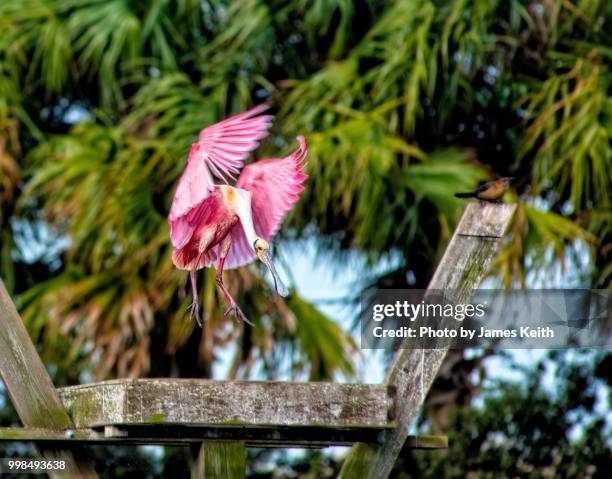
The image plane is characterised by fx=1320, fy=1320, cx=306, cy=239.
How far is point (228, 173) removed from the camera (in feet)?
13.1

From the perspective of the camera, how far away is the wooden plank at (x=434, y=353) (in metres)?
3.96

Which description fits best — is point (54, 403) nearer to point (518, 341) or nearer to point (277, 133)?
point (518, 341)

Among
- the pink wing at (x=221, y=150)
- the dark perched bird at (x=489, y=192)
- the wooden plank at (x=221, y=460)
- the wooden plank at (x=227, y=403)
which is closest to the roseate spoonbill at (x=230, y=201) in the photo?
the pink wing at (x=221, y=150)

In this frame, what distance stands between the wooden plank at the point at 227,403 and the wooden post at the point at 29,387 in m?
0.07

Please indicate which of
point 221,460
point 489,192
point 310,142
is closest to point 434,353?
point 489,192

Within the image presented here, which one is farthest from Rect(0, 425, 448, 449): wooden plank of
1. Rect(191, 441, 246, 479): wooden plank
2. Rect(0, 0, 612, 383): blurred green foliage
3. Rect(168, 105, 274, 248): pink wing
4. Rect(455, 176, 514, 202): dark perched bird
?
Rect(0, 0, 612, 383): blurred green foliage

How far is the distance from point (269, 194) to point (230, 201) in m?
0.33

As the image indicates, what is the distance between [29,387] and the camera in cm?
372

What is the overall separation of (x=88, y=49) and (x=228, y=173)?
16.4 feet

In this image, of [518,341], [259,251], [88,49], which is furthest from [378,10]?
[259,251]

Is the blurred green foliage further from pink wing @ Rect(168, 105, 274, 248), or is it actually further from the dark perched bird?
pink wing @ Rect(168, 105, 274, 248)

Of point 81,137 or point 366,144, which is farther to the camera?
point 81,137

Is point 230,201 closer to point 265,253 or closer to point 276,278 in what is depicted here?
point 265,253

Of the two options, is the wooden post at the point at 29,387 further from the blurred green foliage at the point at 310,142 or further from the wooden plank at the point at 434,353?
the blurred green foliage at the point at 310,142
